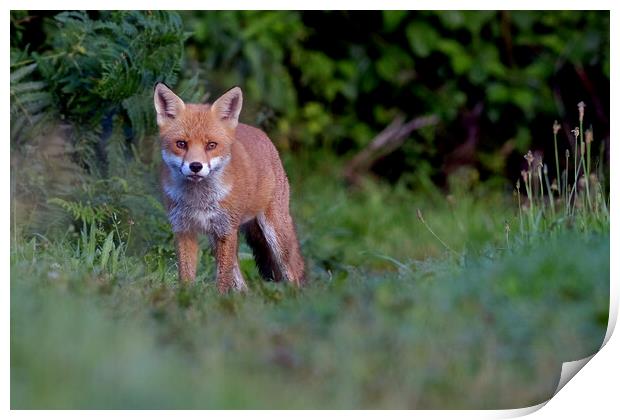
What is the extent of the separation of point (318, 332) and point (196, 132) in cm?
180

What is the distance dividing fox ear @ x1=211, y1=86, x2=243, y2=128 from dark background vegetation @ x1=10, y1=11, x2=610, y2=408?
86 cm

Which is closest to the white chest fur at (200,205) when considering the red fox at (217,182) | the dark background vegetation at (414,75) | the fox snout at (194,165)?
the red fox at (217,182)

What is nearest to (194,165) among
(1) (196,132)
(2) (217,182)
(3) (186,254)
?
(1) (196,132)

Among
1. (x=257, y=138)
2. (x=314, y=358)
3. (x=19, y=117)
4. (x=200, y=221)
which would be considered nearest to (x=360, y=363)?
(x=314, y=358)

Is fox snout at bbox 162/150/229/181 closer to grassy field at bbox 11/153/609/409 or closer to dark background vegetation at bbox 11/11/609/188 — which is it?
grassy field at bbox 11/153/609/409

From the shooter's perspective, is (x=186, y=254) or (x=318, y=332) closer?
(x=318, y=332)

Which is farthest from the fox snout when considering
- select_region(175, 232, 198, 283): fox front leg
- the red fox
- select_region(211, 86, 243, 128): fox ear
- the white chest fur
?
select_region(175, 232, 198, 283): fox front leg

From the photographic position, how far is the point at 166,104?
6090mm

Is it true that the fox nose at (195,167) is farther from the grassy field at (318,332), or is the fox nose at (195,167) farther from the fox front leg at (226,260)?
the grassy field at (318,332)

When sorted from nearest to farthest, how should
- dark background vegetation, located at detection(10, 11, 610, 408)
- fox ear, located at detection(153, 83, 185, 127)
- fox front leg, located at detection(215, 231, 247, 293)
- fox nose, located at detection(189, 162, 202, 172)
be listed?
dark background vegetation, located at detection(10, 11, 610, 408), fox nose, located at detection(189, 162, 202, 172), fox ear, located at detection(153, 83, 185, 127), fox front leg, located at detection(215, 231, 247, 293)

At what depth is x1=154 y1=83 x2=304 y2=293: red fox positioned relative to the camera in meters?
6.04

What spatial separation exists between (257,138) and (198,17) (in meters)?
3.32

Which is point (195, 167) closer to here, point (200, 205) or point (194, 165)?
point (194, 165)

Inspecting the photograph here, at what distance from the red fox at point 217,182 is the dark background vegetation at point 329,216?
0.27m
